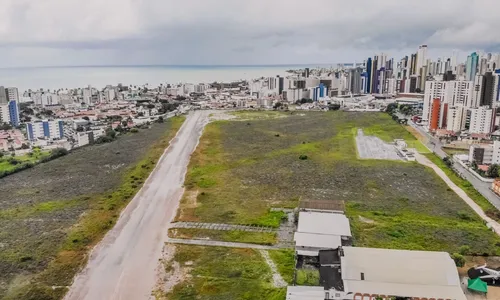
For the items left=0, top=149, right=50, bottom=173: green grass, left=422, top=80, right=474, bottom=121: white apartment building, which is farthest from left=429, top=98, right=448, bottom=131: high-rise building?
left=0, top=149, right=50, bottom=173: green grass

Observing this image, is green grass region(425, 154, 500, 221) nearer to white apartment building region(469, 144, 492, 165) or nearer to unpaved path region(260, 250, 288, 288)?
white apartment building region(469, 144, 492, 165)

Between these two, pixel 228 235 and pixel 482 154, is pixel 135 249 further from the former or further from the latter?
pixel 482 154

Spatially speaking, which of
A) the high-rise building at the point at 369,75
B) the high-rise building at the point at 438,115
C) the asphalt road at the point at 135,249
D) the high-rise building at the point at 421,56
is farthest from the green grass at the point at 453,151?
the high-rise building at the point at 369,75

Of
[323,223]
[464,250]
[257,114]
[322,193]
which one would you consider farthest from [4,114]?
[464,250]

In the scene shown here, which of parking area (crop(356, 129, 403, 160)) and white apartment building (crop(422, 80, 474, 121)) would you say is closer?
parking area (crop(356, 129, 403, 160))

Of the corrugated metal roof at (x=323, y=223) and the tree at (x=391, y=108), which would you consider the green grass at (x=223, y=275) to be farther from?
the tree at (x=391, y=108)
